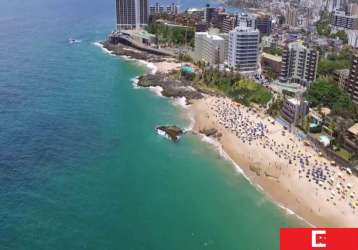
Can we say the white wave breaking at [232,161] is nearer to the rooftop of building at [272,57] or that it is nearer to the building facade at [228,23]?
the rooftop of building at [272,57]

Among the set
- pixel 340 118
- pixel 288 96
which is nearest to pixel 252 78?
pixel 288 96

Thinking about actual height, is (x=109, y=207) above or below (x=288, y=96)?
below

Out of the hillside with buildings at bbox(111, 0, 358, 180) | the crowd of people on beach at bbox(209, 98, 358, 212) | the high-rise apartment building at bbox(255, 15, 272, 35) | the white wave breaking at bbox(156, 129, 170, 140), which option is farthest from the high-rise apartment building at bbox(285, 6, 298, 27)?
the white wave breaking at bbox(156, 129, 170, 140)

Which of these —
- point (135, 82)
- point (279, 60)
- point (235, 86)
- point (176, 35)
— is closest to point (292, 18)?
point (176, 35)

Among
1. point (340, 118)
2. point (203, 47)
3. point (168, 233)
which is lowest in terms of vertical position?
point (168, 233)

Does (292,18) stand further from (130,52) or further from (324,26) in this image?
(130,52)

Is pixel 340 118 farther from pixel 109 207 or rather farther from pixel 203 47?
pixel 203 47

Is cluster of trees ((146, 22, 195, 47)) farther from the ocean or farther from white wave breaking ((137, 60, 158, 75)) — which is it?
the ocean

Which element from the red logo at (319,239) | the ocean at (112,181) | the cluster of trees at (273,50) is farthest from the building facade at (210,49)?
the red logo at (319,239)
